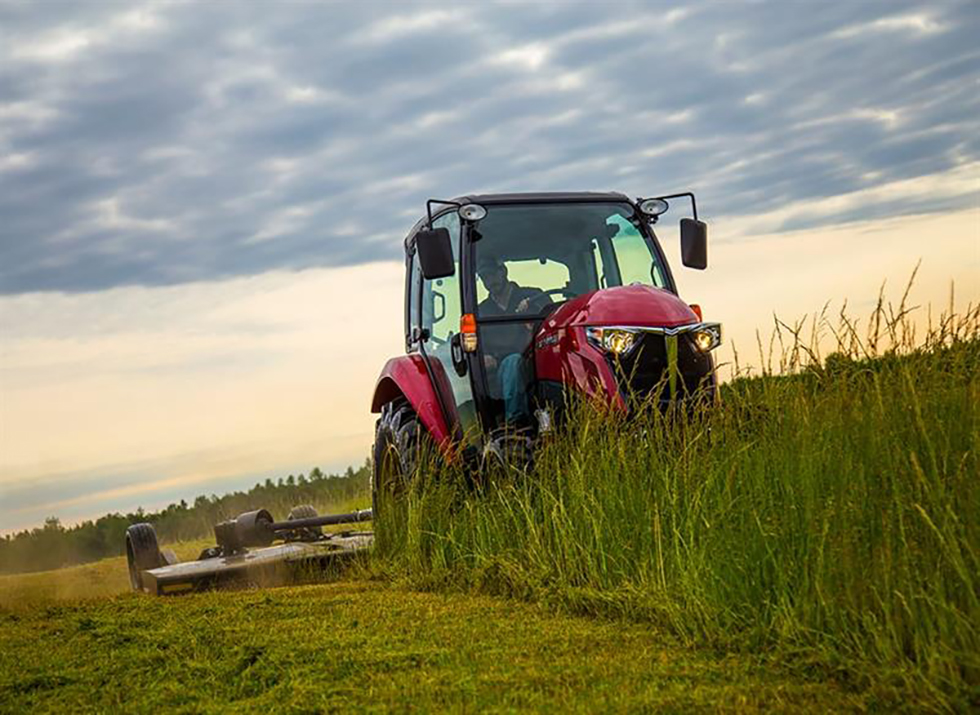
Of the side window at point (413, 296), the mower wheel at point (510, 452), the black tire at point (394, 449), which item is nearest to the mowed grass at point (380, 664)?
the mower wheel at point (510, 452)

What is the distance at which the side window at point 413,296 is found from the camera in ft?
31.6

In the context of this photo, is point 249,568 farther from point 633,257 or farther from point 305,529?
point 633,257

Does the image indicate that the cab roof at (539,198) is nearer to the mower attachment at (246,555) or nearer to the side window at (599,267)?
the side window at (599,267)

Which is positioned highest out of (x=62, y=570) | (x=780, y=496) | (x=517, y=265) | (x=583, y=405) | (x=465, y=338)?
(x=517, y=265)

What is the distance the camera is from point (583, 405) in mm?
7039

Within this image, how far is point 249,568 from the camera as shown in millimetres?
9312

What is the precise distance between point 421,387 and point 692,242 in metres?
2.24

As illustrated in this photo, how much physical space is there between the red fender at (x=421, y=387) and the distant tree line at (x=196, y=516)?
6.80m

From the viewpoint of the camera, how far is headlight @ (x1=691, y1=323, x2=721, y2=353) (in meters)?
7.49

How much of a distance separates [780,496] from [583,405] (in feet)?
7.06

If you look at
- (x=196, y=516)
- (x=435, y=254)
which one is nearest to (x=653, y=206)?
(x=435, y=254)

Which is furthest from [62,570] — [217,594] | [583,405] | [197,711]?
[197,711]

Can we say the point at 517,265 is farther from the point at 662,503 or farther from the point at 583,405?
the point at 662,503

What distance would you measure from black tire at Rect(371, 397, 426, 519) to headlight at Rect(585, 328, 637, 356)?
2001 mm
